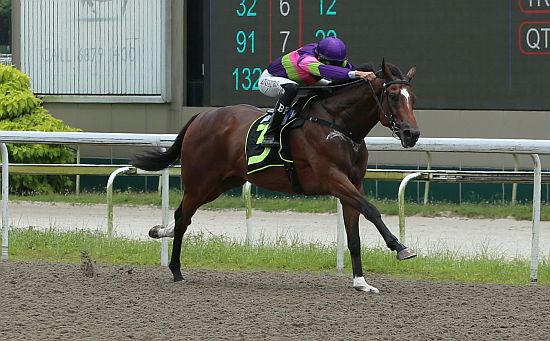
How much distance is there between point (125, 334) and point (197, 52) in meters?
8.35

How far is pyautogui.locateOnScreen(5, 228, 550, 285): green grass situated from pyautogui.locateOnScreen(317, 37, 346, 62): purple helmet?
5.20 feet

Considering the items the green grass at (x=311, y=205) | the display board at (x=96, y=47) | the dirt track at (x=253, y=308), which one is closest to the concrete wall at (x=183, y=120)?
the display board at (x=96, y=47)

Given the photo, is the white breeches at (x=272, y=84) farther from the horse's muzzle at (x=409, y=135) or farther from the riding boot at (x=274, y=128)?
the horse's muzzle at (x=409, y=135)

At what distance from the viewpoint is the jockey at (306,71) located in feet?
23.0

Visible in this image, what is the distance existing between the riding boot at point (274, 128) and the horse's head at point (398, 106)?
2.09ft

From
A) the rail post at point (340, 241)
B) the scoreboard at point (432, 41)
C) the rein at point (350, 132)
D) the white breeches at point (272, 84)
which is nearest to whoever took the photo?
the rein at point (350, 132)

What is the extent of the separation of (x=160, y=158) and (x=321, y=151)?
51.4 inches

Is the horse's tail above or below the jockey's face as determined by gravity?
below

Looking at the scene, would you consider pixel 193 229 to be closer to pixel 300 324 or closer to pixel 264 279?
pixel 264 279

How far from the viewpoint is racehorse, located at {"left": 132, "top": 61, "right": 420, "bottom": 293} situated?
6.77 m

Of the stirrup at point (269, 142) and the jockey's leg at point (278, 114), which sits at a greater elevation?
the jockey's leg at point (278, 114)

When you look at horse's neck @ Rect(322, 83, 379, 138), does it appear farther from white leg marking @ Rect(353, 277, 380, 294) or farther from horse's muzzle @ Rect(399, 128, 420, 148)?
white leg marking @ Rect(353, 277, 380, 294)

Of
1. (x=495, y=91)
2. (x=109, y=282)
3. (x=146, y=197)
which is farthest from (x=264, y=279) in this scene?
(x=146, y=197)

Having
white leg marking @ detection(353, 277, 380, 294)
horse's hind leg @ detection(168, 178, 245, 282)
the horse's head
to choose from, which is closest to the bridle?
the horse's head
